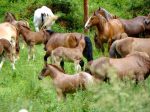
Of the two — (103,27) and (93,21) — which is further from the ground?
(93,21)

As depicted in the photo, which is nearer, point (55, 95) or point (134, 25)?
point (55, 95)

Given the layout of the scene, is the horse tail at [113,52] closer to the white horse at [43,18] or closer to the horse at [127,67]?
the horse at [127,67]

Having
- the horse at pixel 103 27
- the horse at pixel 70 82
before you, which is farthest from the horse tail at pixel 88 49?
the horse at pixel 70 82

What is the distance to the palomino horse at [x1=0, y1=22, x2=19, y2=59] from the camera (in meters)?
15.8

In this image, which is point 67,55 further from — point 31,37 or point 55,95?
point 55,95

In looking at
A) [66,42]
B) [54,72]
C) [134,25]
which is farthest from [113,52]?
[134,25]

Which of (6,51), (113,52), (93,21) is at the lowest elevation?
(6,51)

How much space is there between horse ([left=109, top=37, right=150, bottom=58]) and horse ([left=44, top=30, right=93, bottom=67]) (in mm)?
1082

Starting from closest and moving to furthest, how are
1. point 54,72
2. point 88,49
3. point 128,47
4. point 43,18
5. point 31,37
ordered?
1. point 54,72
2. point 128,47
3. point 88,49
4. point 31,37
5. point 43,18

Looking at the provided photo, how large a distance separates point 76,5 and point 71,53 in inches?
410

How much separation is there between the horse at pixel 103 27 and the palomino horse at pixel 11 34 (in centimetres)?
219

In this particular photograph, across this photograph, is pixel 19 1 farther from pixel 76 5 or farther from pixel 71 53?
pixel 71 53

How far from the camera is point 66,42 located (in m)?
14.3

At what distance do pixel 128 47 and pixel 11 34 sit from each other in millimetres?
4558
